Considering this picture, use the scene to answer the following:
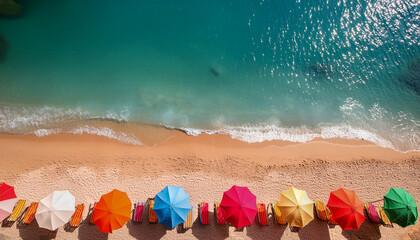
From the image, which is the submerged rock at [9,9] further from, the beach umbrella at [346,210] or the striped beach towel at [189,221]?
the beach umbrella at [346,210]

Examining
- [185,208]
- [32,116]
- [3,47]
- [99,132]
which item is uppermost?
[3,47]

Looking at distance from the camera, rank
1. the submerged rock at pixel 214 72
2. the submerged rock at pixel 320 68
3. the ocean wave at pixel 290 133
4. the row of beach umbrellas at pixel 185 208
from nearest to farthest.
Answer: the row of beach umbrellas at pixel 185 208 < the ocean wave at pixel 290 133 < the submerged rock at pixel 214 72 < the submerged rock at pixel 320 68

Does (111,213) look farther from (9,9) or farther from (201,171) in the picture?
(9,9)

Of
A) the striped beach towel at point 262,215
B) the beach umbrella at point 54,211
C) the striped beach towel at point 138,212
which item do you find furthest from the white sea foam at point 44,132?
the striped beach towel at point 262,215

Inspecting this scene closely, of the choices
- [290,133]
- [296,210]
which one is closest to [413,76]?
[290,133]

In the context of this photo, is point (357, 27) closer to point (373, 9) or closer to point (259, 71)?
point (373, 9)

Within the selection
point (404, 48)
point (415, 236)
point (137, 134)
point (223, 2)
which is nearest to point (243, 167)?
point (137, 134)
